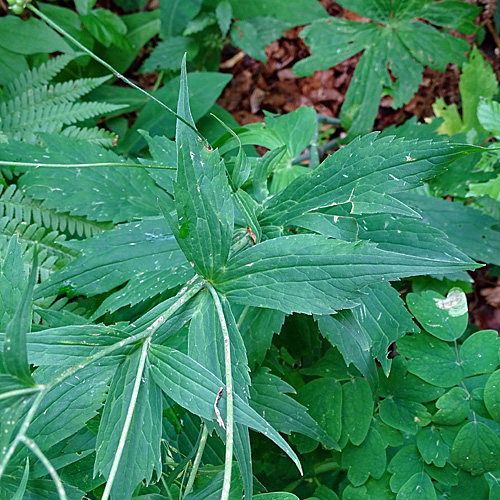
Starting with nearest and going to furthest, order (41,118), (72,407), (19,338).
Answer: (19,338) < (72,407) < (41,118)

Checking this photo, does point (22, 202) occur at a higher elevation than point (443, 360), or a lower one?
higher

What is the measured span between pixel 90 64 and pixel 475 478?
2.33 meters

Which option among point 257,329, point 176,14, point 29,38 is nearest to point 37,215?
point 29,38

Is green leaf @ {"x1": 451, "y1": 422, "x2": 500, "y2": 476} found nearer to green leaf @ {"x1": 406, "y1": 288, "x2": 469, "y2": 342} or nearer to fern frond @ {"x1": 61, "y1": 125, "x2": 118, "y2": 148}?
green leaf @ {"x1": 406, "y1": 288, "x2": 469, "y2": 342}

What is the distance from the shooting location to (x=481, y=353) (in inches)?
43.9

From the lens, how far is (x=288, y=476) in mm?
1297

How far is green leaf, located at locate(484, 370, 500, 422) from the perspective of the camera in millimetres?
1022

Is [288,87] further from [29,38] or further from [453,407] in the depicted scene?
[453,407]

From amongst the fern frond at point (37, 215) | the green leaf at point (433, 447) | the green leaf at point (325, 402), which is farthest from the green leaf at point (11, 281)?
the green leaf at point (433, 447)

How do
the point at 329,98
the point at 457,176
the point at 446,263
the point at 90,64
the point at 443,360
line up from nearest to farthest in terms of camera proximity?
the point at 446,263
the point at 443,360
the point at 457,176
the point at 90,64
the point at 329,98

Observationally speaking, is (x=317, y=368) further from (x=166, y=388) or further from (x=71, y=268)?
(x=71, y=268)

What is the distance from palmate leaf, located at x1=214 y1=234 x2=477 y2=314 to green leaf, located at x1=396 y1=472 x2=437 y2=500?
0.57 m

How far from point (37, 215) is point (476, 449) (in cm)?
155

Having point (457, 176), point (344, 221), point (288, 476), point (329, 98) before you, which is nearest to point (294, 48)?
point (329, 98)
